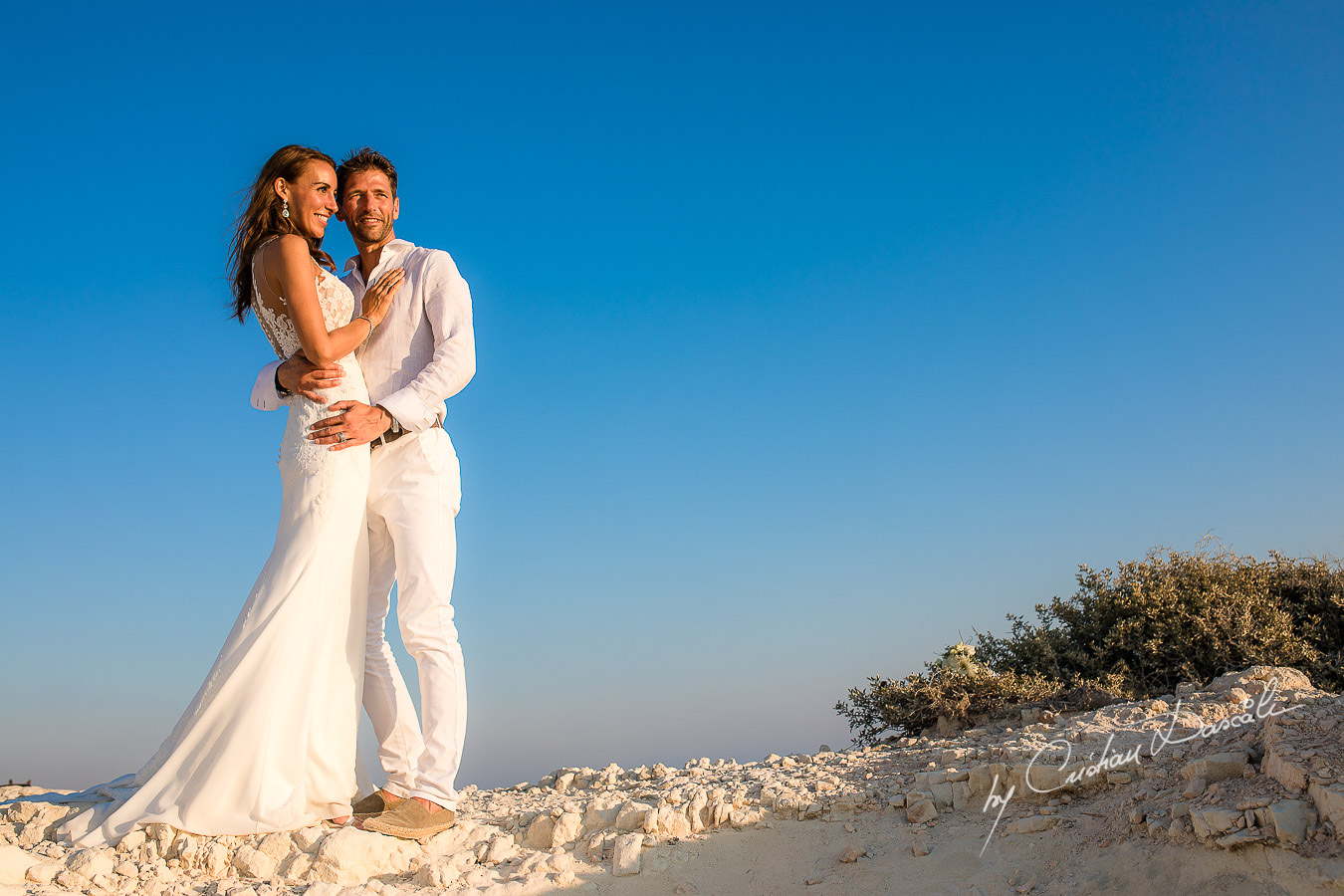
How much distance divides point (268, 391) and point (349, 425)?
681 mm

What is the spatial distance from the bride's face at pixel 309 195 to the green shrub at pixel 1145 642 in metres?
5.30

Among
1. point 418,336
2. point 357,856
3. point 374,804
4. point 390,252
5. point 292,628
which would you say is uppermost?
point 390,252

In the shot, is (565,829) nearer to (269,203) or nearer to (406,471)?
(406,471)

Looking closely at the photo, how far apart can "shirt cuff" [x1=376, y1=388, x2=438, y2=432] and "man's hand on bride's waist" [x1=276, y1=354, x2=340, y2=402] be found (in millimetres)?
155

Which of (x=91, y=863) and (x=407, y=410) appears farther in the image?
(x=407, y=410)

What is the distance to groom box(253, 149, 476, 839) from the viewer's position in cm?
391

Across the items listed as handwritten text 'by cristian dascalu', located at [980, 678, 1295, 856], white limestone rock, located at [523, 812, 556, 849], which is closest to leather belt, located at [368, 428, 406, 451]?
white limestone rock, located at [523, 812, 556, 849]

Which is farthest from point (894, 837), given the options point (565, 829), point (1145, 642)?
point (1145, 642)

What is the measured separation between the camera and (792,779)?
4.35m

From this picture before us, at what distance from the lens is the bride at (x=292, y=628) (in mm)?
3732

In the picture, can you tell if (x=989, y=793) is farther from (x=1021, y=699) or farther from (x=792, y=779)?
(x=1021, y=699)

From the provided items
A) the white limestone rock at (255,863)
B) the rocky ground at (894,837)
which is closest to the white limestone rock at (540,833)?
the rocky ground at (894,837)

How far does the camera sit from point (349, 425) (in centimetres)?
392

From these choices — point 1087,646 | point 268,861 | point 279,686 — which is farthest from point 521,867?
point 1087,646
